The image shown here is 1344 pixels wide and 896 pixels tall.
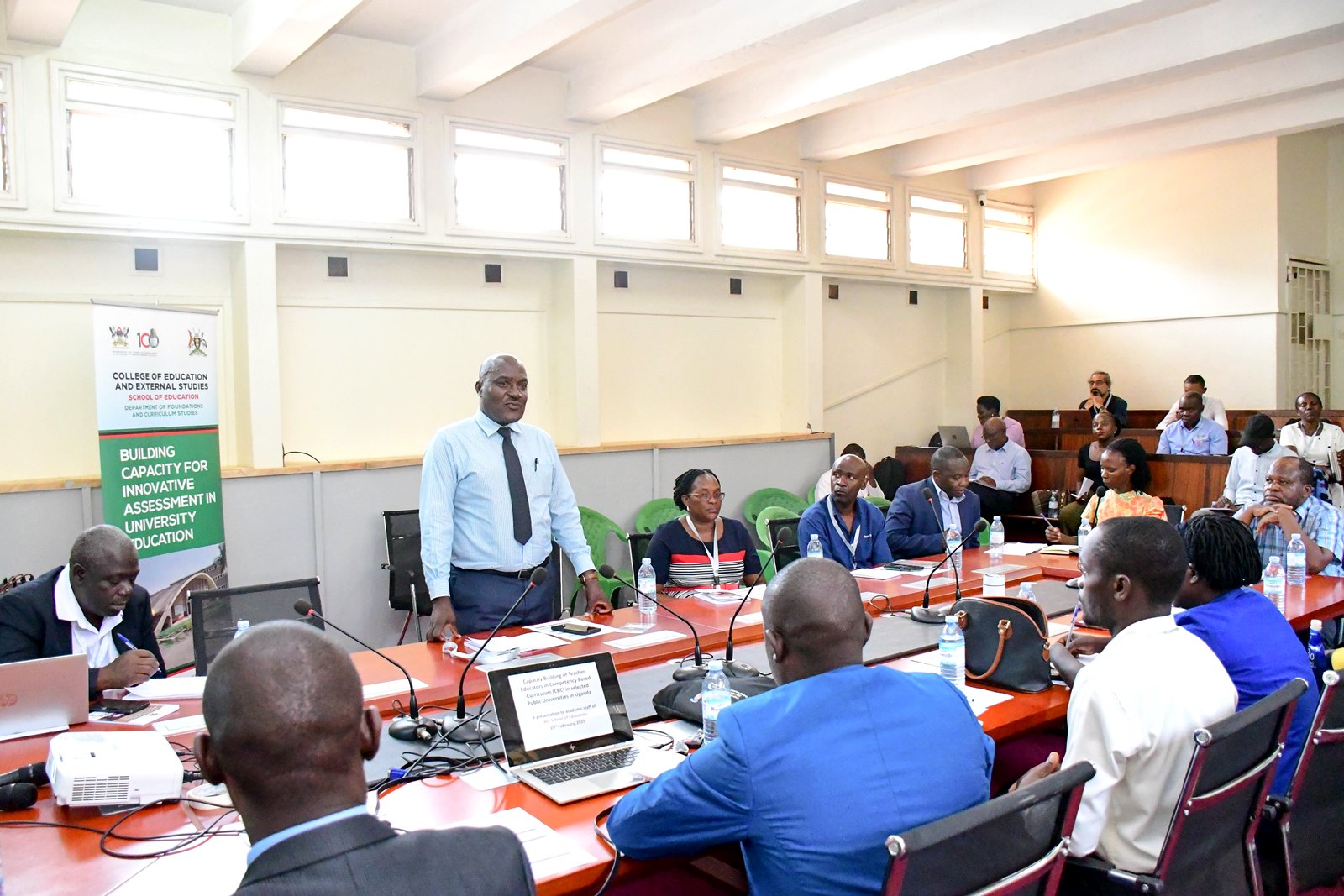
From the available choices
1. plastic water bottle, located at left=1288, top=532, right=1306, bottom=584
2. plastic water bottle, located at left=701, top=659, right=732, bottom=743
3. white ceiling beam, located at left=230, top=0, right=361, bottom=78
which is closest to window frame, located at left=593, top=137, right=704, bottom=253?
white ceiling beam, located at left=230, top=0, right=361, bottom=78

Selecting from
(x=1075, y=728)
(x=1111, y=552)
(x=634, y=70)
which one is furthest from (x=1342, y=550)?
(x=634, y=70)

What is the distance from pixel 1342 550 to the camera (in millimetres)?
4559

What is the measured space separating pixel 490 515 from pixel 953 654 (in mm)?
1775

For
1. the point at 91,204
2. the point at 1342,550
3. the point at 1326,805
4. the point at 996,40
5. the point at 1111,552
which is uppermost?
the point at 996,40

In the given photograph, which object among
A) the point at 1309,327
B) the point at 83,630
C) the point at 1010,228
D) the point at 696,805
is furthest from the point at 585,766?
the point at 1309,327

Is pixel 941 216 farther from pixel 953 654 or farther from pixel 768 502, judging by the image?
pixel 953 654

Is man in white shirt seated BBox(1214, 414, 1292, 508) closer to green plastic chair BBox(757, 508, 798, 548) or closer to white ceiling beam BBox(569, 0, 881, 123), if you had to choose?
green plastic chair BBox(757, 508, 798, 548)

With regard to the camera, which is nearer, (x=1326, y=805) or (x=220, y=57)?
(x=1326, y=805)

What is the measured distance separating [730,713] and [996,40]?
4932 millimetres

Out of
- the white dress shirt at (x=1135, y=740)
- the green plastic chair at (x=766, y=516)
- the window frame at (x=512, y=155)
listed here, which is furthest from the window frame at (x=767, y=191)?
the white dress shirt at (x=1135, y=740)

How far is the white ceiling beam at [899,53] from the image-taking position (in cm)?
528

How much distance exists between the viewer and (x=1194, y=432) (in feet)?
25.6

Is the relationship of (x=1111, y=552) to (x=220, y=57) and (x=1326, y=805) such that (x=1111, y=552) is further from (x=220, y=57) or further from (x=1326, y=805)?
(x=220, y=57)

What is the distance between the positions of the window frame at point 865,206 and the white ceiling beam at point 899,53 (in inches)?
49.8
